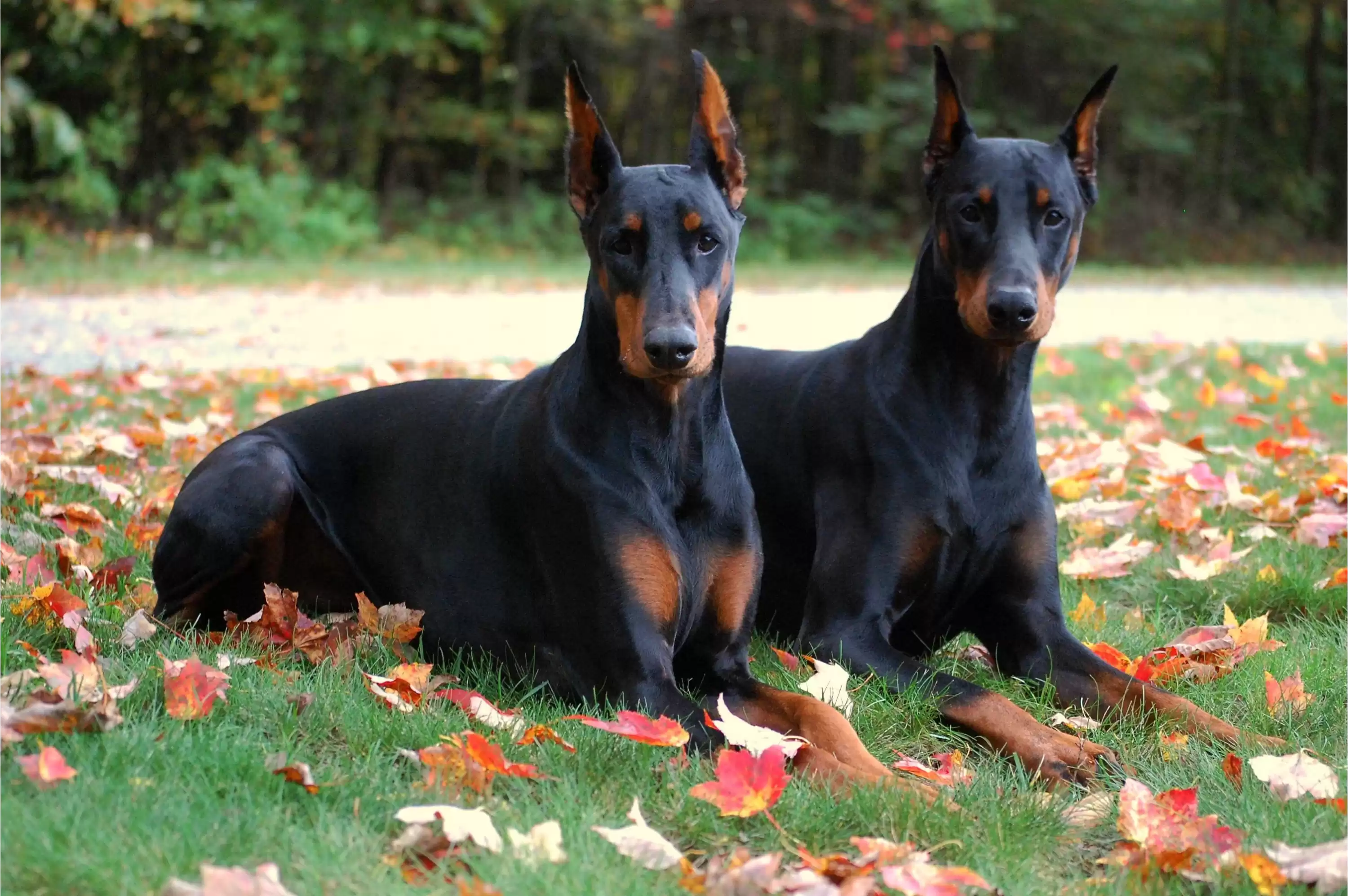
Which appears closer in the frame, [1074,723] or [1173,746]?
[1173,746]

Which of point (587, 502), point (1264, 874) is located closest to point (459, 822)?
point (587, 502)

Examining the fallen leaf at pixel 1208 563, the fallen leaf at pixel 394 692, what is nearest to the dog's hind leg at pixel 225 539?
the fallen leaf at pixel 394 692

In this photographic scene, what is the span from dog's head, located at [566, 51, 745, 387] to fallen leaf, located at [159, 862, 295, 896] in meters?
1.36

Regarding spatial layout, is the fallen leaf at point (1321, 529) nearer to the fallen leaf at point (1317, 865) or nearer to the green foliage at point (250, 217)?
the fallen leaf at point (1317, 865)

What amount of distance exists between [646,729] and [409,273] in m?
13.7

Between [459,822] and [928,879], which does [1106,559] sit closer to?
[928,879]

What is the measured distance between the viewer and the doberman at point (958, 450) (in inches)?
142

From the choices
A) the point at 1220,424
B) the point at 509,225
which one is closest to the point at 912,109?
the point at 509,225

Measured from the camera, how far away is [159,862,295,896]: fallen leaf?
6.91ft

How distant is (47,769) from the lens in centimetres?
242

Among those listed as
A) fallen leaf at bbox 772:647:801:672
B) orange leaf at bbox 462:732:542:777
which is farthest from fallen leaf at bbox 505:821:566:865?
fallen leaf at bbox 772:647:801:672

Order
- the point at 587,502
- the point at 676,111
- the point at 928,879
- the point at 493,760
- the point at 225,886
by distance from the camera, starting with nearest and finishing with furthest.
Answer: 1. the point at 225,886
2. the point at 928,879
3. the point at 493,760
4. the point at 587,502
5. the point at 676,111

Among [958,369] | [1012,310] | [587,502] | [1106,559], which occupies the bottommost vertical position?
[1106,559]

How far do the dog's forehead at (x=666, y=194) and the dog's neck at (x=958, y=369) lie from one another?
712mm
